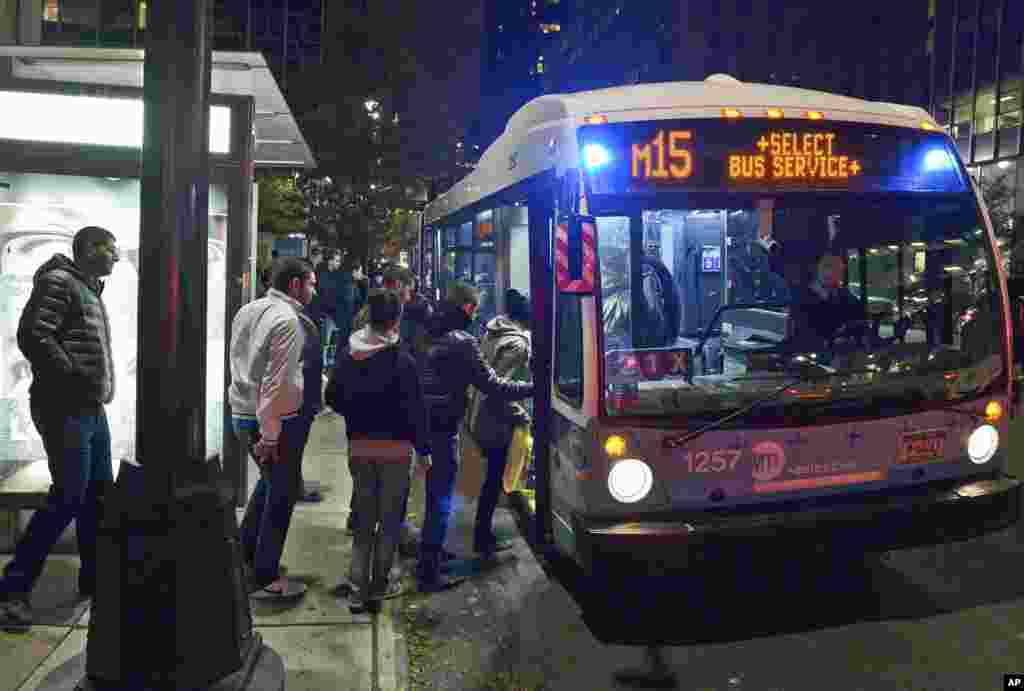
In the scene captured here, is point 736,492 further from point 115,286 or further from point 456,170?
point 456,170

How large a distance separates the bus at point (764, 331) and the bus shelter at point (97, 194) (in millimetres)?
2214

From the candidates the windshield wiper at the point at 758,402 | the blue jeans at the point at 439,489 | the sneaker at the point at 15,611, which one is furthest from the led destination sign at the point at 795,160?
the sneaker at the point at 15,611

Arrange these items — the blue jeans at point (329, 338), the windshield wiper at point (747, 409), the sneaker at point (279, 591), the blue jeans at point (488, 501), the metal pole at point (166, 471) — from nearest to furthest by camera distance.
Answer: the metal pole at point (166, 471), the windshield wiper at point (747, 409), the sneaker at point (279, 591), the blue jeans at point (488, 501), the blue jeans at point (329, 338)

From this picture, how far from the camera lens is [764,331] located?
5215 mm

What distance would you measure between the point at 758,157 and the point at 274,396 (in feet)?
9.39

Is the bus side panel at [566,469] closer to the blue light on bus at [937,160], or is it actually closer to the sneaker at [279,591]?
the sneaker at [279,591]

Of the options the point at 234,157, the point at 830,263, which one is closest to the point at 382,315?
the point at 234,157

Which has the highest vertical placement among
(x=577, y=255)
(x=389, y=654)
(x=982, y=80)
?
(x=982, y=80)

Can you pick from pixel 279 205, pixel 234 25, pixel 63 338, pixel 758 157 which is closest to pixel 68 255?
pixel 63 338

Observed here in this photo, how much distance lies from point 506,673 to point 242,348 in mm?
2331

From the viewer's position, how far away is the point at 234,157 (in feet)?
20.9

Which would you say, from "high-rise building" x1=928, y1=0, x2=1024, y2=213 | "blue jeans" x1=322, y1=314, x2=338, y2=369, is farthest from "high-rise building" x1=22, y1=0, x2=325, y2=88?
"blue jeans" x1=322, y1=314, x2=338, y2=369

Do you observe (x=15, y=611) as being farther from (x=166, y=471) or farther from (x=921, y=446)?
(x=921, y=446)

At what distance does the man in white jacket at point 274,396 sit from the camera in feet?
17.4
